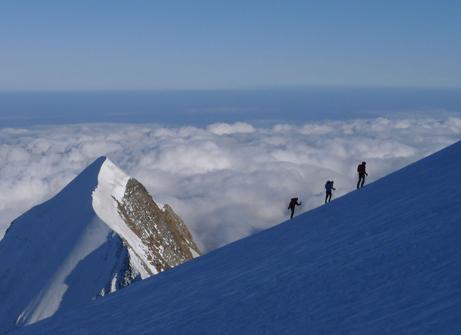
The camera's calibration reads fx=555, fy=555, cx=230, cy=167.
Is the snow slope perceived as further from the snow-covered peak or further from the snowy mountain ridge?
the snow-covered peak

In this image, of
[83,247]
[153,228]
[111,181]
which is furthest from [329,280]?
[111,181]

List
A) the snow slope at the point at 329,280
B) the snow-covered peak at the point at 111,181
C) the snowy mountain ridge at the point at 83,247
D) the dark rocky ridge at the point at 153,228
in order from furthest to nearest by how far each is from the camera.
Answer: the snow-covered peak at the point at 111,181, the dark rocky ridge at the point at 153,228, the snowy mountain ridge at the point at 83,247, the snow slope at the point at 329,280

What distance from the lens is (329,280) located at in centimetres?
1214

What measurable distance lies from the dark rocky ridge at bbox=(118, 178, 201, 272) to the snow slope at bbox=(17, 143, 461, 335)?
45.9m

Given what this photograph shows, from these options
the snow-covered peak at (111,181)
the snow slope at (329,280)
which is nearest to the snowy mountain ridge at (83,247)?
the snow-covered peak at (111,181)

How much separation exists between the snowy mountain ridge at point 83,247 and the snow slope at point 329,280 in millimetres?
32206

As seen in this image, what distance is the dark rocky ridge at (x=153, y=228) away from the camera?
6650 cm

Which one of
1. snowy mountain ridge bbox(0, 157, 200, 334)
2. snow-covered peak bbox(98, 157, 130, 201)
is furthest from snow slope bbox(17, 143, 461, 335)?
snow-covered peak bbox(98, 157, 130, 201)

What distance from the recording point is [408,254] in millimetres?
12039

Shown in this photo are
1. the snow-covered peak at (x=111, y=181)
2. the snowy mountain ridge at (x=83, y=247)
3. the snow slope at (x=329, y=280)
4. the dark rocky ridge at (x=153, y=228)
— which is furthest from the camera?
the snow-covered peak at (x=111, y=181)

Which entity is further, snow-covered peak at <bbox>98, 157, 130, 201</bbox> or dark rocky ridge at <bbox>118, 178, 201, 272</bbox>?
snow-covered peak at <bbox>98, 157, 130, 201</bbox>

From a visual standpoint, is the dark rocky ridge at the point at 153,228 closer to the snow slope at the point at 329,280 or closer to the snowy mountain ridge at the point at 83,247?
the snowy mountain ridge at the point at 83,247

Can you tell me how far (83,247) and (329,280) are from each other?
48.2 m

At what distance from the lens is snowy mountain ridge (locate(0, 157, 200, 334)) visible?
52.6 metres
